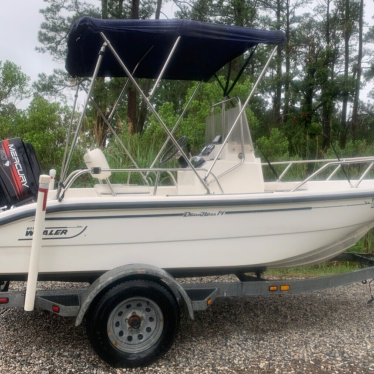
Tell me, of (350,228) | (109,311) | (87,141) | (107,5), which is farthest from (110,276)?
(107,5)

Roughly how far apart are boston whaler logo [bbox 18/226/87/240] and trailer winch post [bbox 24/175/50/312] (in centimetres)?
15

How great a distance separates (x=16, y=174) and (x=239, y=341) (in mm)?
2338

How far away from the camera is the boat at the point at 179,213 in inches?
133

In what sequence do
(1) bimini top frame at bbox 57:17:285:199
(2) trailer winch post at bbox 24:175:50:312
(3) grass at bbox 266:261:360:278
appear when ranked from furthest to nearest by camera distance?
(3) grass at bbox 266:261:360:278 → (1) bimini top frame at bbox 57:17:285:199 → (2) trailer winch post at bbox 24:175:50:312

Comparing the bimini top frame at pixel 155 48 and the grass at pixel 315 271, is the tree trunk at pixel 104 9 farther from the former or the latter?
the grass at pixel 315 271

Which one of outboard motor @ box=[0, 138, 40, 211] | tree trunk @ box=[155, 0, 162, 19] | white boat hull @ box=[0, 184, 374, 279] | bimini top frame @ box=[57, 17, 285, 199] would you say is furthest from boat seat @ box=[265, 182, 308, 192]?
tree trunk @ box=[155, 0, 162, 19]

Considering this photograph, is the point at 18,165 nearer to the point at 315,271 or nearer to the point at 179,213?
the point at 179,213

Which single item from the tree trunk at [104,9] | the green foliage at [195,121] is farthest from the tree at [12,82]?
the green foliage at [195,121]

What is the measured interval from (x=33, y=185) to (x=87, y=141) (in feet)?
12.6

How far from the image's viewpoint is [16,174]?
3.88 metres

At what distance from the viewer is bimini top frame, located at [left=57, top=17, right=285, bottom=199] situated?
3479mm

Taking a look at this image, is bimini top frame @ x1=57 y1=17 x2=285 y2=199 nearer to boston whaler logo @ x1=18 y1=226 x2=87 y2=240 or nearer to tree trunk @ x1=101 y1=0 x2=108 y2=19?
boston whaler logo @ x1=18 y1=226 x2=87 y2=240

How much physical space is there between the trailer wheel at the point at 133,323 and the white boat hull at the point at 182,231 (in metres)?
0.25

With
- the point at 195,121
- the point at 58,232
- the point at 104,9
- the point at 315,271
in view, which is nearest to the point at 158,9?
the point at 104,9
